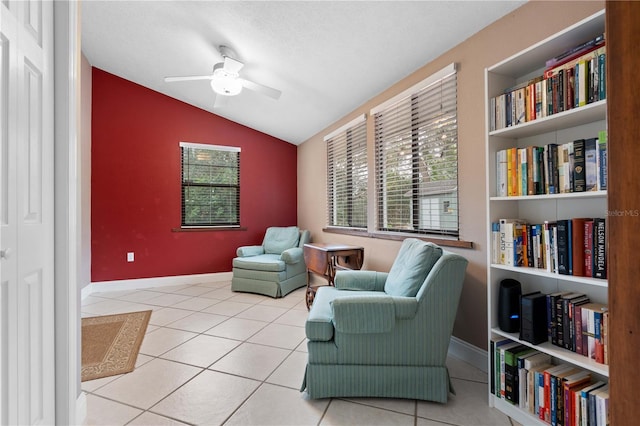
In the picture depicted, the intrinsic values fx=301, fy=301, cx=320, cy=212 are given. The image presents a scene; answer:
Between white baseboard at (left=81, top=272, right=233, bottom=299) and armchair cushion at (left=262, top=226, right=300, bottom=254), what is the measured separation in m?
0.81

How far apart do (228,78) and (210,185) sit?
2.28 metres

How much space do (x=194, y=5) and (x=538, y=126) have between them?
2.50 meters

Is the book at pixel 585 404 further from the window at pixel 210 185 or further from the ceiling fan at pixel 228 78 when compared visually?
the window at pixel 210 185

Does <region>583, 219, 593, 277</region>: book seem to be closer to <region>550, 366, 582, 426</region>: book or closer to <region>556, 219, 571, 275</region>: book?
<region>556, 219, 571, 275</region>: book

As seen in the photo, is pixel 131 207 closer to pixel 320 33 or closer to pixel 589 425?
pixel 320 33

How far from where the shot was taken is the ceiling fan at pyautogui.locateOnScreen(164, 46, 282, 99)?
8.80ft

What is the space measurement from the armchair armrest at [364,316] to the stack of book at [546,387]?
0.58m

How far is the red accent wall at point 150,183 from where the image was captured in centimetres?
405

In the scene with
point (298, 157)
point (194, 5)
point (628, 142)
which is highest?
point (194, 5)

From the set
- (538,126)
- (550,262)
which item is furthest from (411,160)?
(550,262)

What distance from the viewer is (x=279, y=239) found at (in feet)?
15.0

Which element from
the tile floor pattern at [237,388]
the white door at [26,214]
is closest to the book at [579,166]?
the tile floor pattern at [237,388]

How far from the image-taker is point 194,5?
91.2 inches

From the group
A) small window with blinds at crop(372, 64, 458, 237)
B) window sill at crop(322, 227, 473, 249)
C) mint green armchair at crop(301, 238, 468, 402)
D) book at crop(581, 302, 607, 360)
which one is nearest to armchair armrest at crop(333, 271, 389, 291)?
window sill at crop(322, 227, 473, 249)
